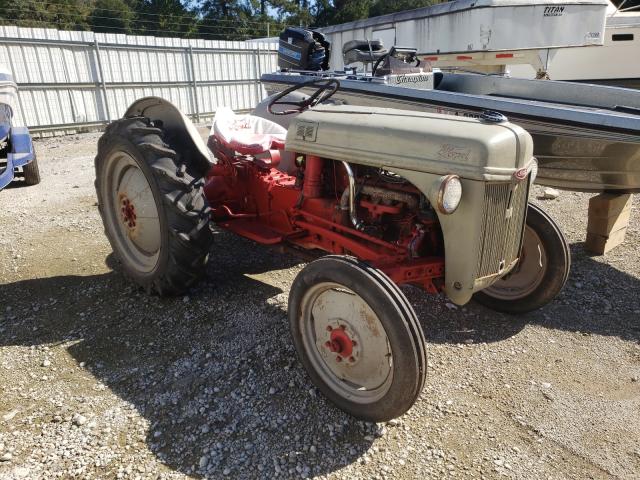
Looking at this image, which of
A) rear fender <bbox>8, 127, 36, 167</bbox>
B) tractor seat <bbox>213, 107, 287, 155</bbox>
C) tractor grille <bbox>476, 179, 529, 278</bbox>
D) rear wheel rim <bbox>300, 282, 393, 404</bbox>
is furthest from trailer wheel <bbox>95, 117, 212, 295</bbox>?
rear fender <bbox>8, 127, 36, 167</bbox>

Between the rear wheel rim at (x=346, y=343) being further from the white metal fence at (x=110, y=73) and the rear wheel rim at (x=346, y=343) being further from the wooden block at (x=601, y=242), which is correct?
the white metal fence at (x=110, y=73)

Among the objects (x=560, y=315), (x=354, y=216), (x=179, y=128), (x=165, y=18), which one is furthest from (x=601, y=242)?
(x=165, y=18)

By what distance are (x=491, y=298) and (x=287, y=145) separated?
170 centimetres

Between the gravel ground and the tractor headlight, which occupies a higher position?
the tractor headlight

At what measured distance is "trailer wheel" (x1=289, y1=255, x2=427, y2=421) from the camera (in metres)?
2.13

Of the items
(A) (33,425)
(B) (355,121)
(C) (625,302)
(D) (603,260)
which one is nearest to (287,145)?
(B) (355,121)

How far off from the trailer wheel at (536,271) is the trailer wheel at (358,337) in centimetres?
142

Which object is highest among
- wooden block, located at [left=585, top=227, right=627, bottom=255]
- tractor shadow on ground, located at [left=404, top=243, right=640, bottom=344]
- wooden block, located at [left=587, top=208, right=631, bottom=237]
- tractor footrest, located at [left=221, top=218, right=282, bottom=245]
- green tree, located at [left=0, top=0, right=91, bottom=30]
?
green tree, located at [left=0, top=0, right=91, bottom=30]

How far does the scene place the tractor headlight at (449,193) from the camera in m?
2.19

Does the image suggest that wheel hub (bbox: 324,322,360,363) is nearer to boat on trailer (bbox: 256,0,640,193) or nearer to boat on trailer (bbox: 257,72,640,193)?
boat on trailer (bbox: 256,0,640,193)

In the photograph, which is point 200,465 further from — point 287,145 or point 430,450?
point 287,145

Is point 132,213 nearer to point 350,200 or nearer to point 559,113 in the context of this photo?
point 350,200

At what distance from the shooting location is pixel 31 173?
6.73 metres

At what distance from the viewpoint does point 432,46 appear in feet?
30.8
